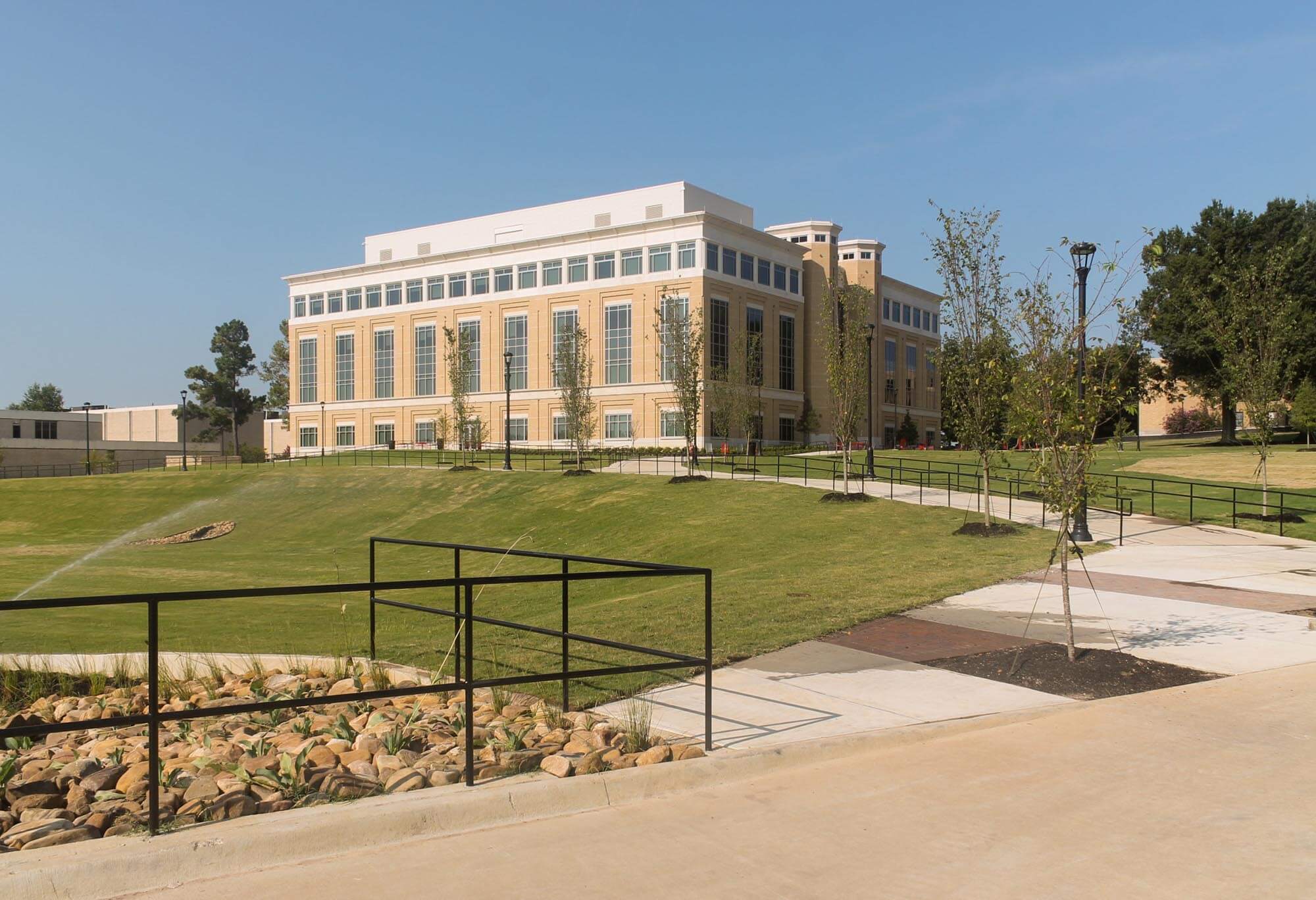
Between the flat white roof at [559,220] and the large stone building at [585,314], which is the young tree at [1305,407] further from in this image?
the flat white roof at [559,220]

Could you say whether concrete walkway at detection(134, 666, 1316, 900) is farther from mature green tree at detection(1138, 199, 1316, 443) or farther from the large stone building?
mature green tree at detection(1138, 199, 1316, 443)

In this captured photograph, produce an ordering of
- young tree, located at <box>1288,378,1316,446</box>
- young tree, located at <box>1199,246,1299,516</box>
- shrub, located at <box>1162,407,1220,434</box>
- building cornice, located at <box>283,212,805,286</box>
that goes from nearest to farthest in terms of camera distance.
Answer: young tree, located at <box>1199,246,1299,516</box> → young tree, located at <box>1288,378,1316,446</box> → building cornice, located at <box>283,212,805,286</box> → shrub, located at <box>1162,407,1220,434</box>

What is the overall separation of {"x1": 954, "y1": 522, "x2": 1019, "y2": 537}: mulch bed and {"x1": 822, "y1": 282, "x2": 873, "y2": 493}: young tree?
7497 mm

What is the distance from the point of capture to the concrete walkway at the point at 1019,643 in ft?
26.5

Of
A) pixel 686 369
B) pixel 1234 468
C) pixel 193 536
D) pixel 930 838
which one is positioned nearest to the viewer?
pixel 930 838

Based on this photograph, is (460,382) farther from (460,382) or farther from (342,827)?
(342,827)

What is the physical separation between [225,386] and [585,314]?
63.4m

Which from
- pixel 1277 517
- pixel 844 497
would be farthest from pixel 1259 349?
pixel 844 497

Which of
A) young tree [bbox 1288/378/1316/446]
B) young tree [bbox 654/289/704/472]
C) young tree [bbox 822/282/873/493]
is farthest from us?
young tree [bbox 1288/378/1316/446]

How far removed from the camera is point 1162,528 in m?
26.3

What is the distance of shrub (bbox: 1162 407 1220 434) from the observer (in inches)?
4348

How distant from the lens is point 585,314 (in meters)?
83.2

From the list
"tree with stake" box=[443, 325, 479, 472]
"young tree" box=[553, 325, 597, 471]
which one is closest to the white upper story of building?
"tree with stake" box=[443, 325, 479, 472]

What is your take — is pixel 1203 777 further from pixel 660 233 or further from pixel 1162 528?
pixel 660 233
